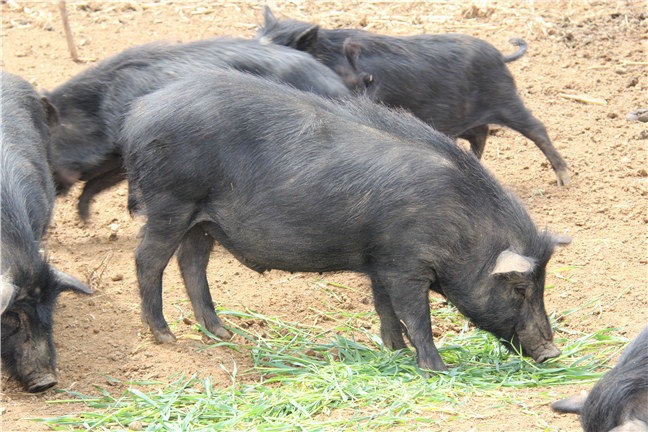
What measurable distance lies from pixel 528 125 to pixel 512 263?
3.54 m

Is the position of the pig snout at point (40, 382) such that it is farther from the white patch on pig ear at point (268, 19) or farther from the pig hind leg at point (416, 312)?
the white patch on pig ear at point (268, 19)

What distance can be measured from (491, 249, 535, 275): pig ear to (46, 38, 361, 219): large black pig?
2.26 m

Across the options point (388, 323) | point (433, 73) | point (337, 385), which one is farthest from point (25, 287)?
point (433, 73)

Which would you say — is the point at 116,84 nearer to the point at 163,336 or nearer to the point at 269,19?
→ the point at 269,19

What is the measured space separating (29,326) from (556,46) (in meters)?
7.44

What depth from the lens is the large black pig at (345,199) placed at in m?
4.93

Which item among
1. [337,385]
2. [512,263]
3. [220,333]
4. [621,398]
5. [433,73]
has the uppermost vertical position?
[621,398]

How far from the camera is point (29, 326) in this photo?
16.0 ft

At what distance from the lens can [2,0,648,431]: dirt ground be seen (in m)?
5.38

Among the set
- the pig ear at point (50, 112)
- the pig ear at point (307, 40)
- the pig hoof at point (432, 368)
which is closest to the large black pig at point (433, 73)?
the pig ear at point (307, 40)

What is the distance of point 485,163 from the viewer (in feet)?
27.5

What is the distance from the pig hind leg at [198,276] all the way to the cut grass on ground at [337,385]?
0.12 meters

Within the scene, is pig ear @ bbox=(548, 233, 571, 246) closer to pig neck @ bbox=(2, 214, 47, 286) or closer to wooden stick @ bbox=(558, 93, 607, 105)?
pig neck @ bbox=(2, 214, 47, 286)

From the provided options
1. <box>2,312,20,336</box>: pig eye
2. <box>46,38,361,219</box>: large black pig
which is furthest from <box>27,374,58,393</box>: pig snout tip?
<box>46,38,361,219</box>: large black pig
